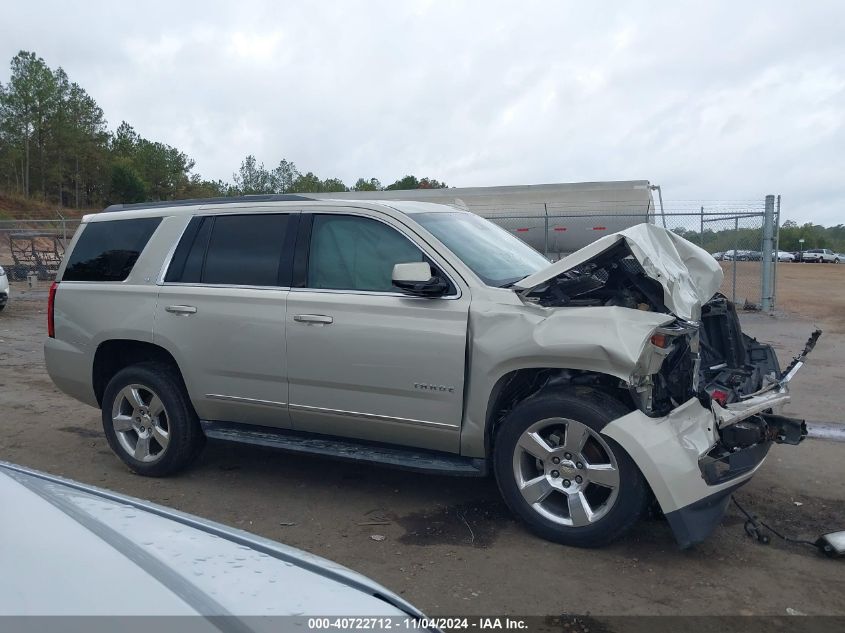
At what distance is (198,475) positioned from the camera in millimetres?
5617

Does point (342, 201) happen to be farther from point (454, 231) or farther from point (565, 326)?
point (565, 326)

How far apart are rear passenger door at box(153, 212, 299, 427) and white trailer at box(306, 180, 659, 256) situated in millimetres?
12890

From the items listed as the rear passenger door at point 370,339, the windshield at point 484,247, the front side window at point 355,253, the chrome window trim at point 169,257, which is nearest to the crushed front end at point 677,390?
the windshield at point 484,247

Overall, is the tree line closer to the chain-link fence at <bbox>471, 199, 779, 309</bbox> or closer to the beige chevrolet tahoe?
the chain-link fence at <bbox>471, 199, 779, 309</bbox>

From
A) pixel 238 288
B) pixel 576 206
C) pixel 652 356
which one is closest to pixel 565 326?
pixel 652 356

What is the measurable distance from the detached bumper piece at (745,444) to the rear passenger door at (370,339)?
56.0 inches

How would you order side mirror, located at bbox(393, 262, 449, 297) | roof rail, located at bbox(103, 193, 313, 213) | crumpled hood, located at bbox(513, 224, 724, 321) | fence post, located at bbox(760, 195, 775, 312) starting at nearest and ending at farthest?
crumpled hood, located at bbox(513, 224, 724, 321)
side mirror, located at bbox(393, 262, 449, 297)
roof rail, located at bbox(103, 193, 313, 213)
fence post, located at bbox(760, 195, 775, 312)

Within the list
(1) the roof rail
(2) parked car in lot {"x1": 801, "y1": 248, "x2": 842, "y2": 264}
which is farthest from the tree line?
(1) the roof rail

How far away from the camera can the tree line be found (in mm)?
57062

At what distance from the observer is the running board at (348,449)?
4438 mm

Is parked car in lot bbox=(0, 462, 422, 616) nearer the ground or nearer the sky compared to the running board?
nearer the sky

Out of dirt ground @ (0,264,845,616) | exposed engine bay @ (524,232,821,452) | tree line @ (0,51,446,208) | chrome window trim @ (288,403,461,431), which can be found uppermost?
tree line @ (0,51,446,208)

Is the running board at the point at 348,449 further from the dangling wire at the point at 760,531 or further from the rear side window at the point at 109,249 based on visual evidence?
the dangling wire at the point at 760,531

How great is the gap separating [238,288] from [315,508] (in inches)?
61.5
